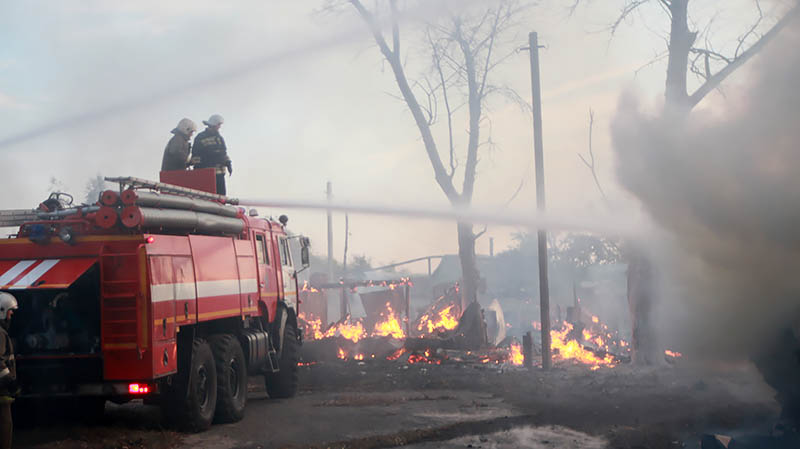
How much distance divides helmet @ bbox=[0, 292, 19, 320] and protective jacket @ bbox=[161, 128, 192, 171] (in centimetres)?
517

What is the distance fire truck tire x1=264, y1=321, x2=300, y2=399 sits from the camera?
14.9 meters

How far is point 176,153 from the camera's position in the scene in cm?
1359

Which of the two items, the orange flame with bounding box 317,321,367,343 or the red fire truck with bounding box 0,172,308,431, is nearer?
the red fire truck with bounding box 0,172,308,431

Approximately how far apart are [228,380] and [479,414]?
12.8 ft

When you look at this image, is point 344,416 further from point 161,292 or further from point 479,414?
point 161,292

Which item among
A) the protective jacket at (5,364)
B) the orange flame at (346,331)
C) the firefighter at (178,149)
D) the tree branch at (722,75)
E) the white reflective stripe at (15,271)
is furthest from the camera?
the orange flame at (346,331)

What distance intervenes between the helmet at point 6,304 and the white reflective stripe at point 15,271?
0.59 metres

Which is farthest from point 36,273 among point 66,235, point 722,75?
point 722,75

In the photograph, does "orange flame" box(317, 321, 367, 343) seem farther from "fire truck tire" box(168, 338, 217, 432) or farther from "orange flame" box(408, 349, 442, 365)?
"fire truck tire" box(168, 338, 217, 432)

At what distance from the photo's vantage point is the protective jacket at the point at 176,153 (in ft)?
44.5

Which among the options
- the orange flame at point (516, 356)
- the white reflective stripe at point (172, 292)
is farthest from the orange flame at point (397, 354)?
the white reflective stripe at point (172, 292)

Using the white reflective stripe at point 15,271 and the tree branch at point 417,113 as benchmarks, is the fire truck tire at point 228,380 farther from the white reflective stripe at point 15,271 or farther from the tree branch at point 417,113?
Result: the tree branch at point 417,113

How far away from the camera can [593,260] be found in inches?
1939

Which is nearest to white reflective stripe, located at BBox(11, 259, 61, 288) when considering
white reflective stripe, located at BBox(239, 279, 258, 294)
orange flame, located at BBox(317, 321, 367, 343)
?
white reflective stripe, located at BBox(239, 279, 258, 294)
